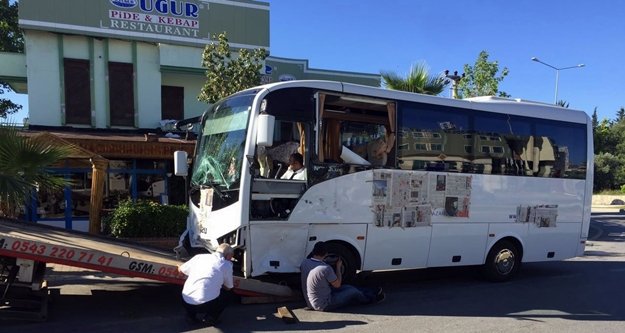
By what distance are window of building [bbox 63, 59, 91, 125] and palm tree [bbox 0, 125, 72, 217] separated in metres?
9.23

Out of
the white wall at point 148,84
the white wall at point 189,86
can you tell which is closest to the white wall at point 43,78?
the white wall at point 148,84

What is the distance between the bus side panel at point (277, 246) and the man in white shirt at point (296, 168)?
685mm

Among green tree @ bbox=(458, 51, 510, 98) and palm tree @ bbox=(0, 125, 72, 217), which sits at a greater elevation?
green tree @ bbox=(458, 51, 510, 98)

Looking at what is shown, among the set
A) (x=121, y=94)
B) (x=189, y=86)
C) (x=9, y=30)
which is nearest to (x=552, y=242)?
(x=189, y=86)

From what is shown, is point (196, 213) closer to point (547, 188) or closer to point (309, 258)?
point (309, 258)

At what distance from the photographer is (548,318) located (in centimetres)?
686

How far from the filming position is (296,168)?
7133 millimetres

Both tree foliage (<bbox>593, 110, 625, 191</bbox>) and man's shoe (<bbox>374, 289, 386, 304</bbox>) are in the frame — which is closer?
man's shoe (<bbox>374, 289, 386, 304</bbox>)

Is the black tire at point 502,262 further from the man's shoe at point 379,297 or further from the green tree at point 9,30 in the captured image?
the green tree at point 9,30

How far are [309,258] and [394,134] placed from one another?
96.4 inches

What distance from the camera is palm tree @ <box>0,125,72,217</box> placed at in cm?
698

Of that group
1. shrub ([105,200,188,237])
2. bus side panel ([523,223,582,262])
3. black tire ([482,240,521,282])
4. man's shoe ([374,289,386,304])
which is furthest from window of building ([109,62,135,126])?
bus side panel ([523,223,582,262])

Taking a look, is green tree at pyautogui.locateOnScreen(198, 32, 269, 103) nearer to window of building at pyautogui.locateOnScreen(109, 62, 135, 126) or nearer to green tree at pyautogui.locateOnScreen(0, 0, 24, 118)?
window of building at pyautogui.locateOnScreen(109, 62, 135, 126)

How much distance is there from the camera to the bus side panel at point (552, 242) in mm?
9570
